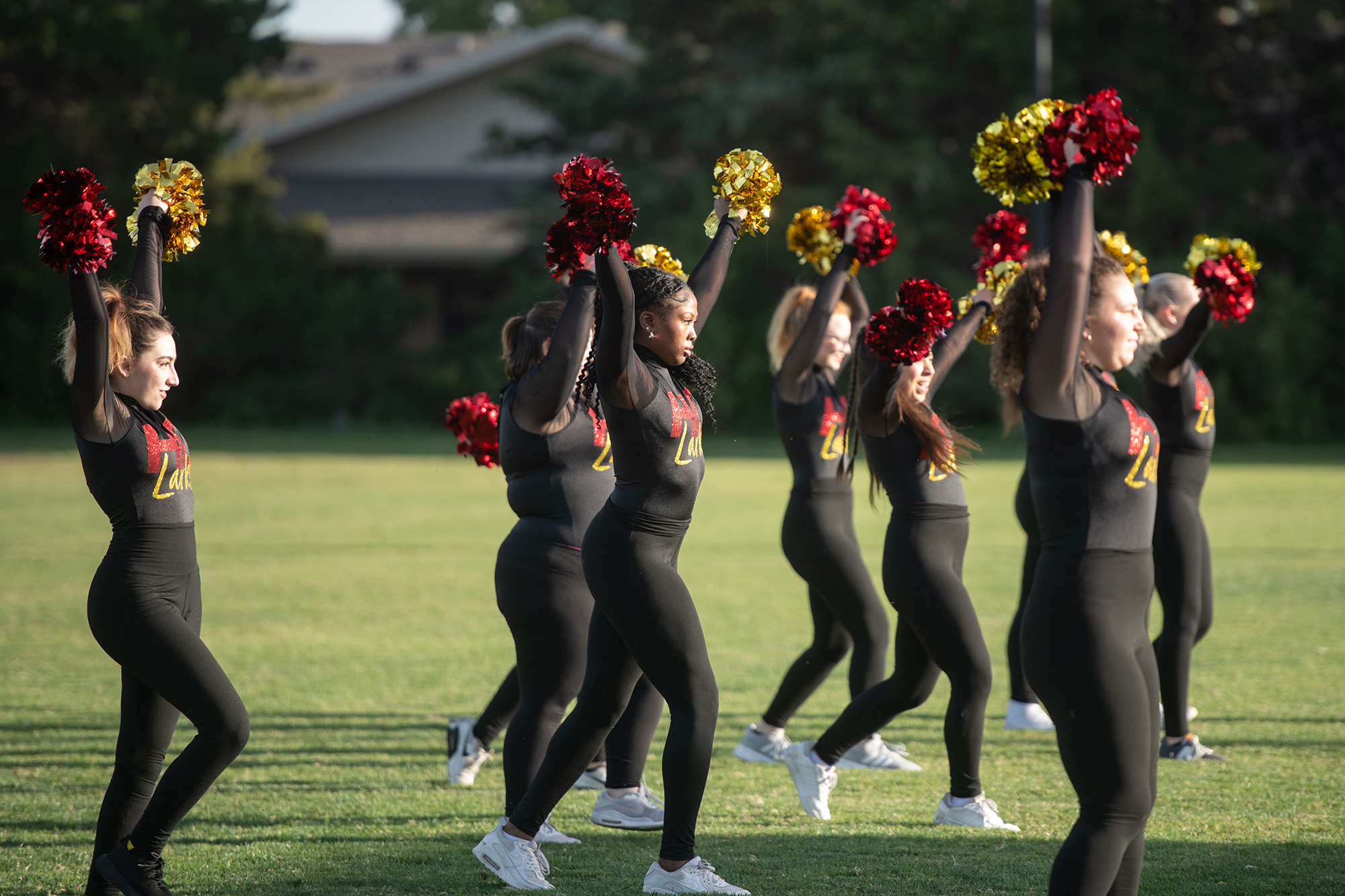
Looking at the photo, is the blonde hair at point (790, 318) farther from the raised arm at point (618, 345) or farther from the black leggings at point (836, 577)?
the raised arm at point (618, 345)

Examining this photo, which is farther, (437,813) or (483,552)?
(483,552)

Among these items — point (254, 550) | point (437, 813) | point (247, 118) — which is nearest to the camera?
point (437, 813)

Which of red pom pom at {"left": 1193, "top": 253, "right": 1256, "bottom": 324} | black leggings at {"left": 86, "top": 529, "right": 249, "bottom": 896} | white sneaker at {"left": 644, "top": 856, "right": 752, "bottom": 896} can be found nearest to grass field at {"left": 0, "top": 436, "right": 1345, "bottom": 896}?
white sneaker at {"left": 644, "top": 856, "right": 752, "bottom": 896}

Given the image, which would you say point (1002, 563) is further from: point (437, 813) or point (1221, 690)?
point (437, 813)

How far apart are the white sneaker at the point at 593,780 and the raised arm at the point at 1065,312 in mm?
3169

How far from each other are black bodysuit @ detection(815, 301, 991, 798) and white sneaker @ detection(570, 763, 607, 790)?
1080 mm

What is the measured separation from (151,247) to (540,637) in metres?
1.99

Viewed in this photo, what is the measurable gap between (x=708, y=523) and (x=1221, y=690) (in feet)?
27.9

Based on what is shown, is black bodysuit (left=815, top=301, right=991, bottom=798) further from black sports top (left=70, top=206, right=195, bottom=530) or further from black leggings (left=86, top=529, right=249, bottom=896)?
black sports top (left=70, top=206, right=195, bottom=530)

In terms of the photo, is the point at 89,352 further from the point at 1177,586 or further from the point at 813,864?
the point at 1177,586

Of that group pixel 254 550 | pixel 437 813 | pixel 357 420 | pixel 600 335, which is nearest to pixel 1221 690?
pixel 437 813

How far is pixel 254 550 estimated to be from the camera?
13195mm

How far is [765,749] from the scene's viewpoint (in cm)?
608

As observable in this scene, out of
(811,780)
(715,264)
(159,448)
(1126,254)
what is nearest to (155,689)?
(159,448)
